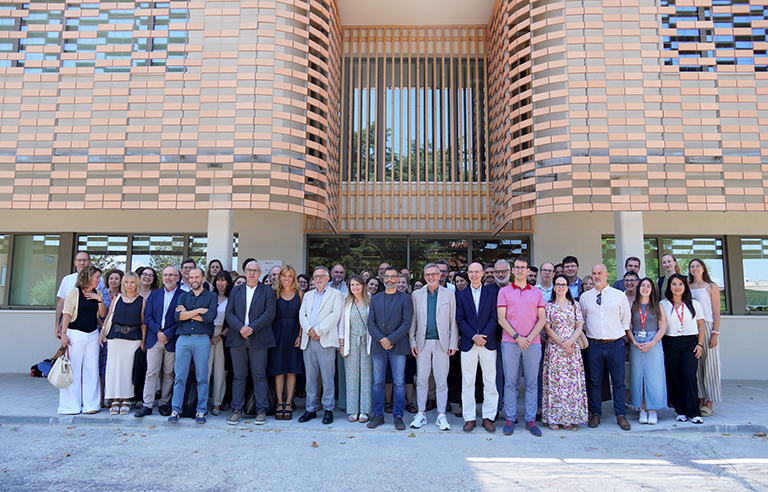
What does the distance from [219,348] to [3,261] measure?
643 cm

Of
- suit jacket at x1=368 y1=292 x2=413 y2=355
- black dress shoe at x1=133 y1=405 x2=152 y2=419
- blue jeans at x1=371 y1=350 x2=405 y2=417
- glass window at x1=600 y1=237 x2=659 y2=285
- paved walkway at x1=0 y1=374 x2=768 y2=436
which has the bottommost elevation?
paved walkway at x1=0 y1=374 x2=768 y2=436

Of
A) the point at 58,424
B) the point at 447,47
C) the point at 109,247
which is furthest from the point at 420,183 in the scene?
the point at 58,424

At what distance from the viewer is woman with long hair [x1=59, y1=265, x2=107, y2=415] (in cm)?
553

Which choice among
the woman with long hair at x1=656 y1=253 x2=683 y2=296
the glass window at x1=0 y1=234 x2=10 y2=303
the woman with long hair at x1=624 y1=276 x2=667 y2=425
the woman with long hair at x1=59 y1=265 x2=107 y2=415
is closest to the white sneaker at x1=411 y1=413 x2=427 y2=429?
the woman with long hair at x1=624 y1=276 x2=667 y2=425

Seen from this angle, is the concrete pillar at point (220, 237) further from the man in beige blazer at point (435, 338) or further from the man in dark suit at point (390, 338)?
the man in beige blazer at point (435, 338)

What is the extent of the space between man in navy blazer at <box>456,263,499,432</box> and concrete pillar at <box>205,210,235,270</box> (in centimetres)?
395

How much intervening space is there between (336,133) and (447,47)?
303 cm

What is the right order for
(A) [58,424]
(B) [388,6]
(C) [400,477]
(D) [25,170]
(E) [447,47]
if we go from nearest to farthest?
(C) [400,477] → (A) [58,424] → (D) [25,170] → (B) [388,6] → (E) [447,47]

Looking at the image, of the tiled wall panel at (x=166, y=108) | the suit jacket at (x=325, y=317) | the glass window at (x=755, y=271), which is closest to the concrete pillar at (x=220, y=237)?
the tiled wall panel at (x=166, y=108)

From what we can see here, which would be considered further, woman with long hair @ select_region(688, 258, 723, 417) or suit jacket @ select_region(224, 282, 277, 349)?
woman with long hair @ select_region(688, 258, 723, 417)

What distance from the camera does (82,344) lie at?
564 centimetres

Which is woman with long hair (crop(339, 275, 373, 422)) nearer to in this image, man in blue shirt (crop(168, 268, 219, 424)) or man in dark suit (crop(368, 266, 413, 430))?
man in dark suit (crop(368, 266, 413, 430))

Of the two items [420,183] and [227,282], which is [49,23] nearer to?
[227,282]

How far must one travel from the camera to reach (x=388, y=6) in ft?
29.4
